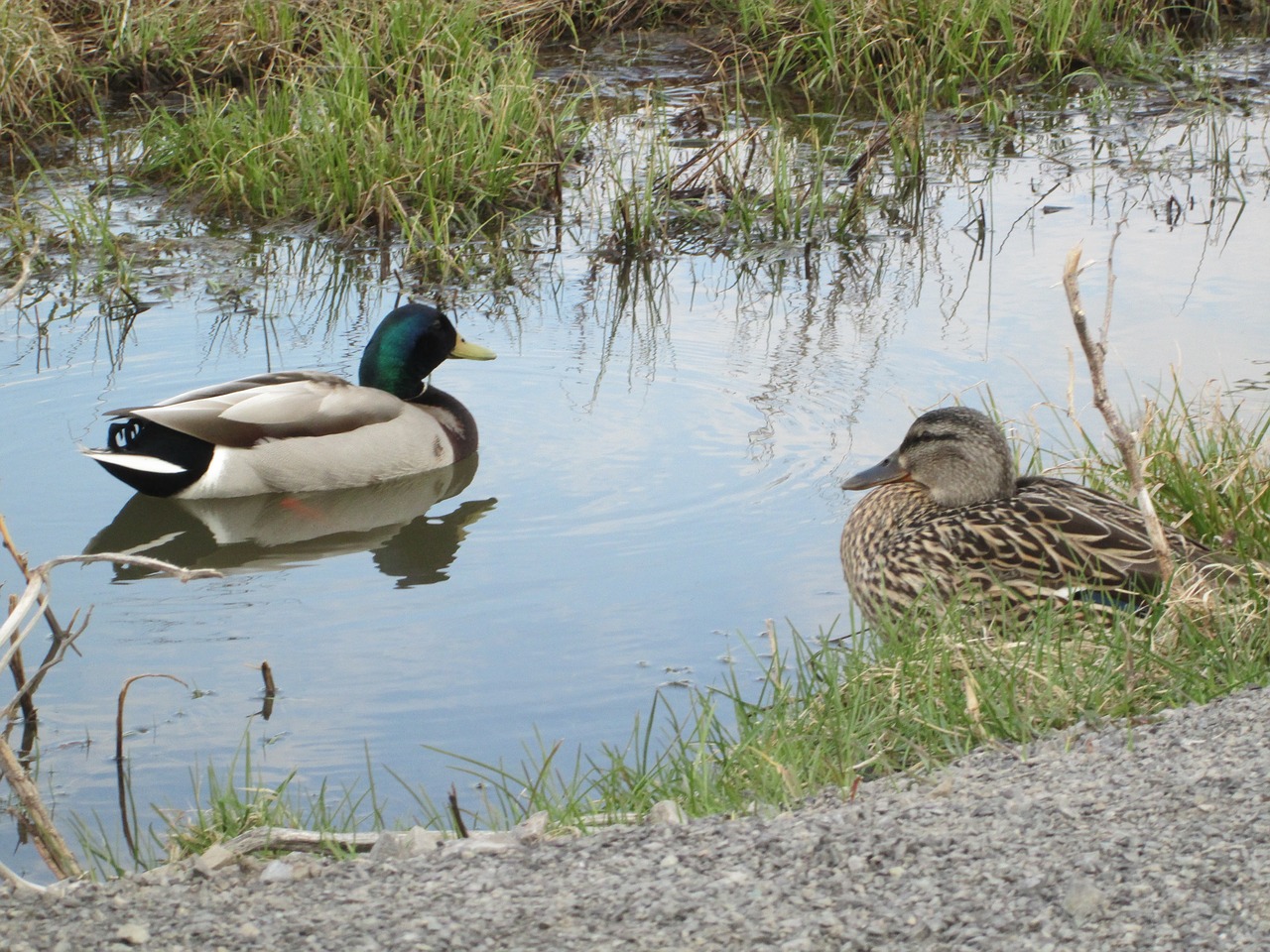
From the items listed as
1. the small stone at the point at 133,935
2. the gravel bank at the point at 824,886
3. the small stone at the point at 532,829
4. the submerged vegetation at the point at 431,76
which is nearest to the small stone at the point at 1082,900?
the gravel bank at the point at 824,886

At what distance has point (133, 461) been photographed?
246 inches

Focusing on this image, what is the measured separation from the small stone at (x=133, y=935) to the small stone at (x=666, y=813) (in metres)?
0.94

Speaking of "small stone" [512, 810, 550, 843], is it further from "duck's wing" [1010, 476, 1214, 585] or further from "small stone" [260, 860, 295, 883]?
"duck's wing" [1010, 476, 1214, 585]

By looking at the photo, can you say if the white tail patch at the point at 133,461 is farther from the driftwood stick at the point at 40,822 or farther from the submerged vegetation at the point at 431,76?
the driftwood stick at the point at 40,822

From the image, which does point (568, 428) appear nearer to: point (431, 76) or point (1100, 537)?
point (1100, 537)

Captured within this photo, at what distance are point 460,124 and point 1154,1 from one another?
5675 millimetres

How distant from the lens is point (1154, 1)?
11.8 metres

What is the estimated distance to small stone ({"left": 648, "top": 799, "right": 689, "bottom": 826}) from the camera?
314cm

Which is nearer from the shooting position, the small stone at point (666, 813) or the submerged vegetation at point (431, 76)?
the small stone at point (666, 813)

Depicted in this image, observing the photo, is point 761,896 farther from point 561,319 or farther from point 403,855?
point 561,319

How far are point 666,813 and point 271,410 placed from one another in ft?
12.6

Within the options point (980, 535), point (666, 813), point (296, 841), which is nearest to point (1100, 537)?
point (980, 535)

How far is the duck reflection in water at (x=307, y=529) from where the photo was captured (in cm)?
587

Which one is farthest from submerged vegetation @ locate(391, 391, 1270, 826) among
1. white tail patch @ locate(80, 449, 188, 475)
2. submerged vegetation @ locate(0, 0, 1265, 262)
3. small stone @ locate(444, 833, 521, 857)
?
submerged vegetation @ locate(0, 0, 1265, 262)
